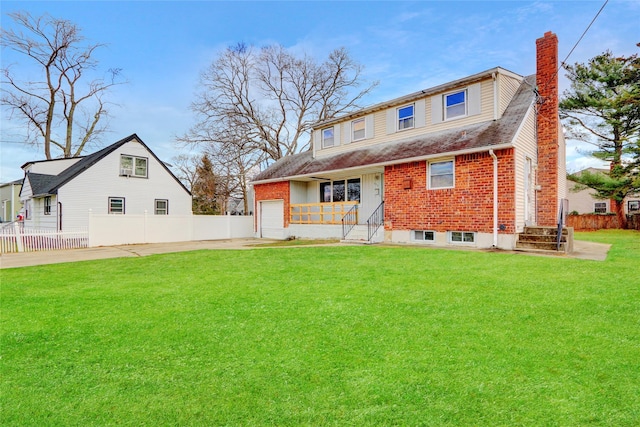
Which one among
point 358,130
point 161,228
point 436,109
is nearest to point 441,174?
point 436,109

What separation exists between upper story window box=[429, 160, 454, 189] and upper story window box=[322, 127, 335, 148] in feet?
22.8

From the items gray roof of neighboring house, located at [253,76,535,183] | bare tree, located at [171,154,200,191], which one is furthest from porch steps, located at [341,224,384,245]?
bare tree, located at [171,154,200,191]

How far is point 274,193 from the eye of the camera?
63.2ft

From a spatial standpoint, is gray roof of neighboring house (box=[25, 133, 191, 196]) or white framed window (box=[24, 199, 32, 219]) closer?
gray roof of neighboring house (box=[25, 133, 191, 196])

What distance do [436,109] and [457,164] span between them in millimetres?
3188

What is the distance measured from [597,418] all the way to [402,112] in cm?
1413

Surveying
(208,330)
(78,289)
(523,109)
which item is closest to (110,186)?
(78,289)

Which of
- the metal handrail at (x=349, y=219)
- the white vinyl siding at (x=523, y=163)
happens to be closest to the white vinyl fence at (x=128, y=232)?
the metal handrail at (x=349, y=219)

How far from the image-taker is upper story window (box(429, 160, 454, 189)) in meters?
12.1

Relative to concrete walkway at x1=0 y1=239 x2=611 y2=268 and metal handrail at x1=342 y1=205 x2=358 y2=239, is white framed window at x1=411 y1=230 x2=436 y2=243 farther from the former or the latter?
metal handrail at x1=342 y1=205 x2=358 y2=239

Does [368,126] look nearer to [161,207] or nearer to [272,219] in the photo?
[272,219]

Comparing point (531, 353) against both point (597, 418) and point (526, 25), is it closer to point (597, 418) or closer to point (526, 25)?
point (597, 418)

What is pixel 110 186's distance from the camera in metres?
19.5

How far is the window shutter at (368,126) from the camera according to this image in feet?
53.0
